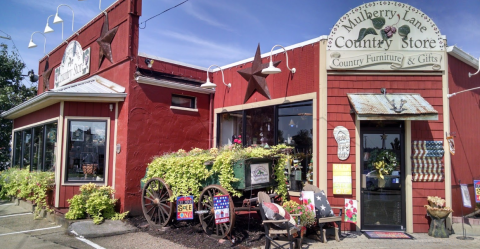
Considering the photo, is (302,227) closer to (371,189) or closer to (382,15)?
(371,189)

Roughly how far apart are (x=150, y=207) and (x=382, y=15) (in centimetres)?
718

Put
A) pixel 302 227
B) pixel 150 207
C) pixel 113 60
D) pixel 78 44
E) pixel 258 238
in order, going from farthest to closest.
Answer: pixel 78 44 → pixel 113 60 → pixel 150 207 → pixel 258 238 → pixel 302 227

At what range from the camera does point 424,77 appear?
7.78 m

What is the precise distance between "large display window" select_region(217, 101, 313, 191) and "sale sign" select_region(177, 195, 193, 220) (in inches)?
65.0

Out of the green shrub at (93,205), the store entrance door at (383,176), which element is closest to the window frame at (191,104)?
the green shrub at (93,205)

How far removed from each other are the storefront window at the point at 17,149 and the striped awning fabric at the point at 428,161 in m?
13.2

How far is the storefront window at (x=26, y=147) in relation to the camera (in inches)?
458

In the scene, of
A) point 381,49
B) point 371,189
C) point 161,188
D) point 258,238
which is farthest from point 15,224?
point 381,49

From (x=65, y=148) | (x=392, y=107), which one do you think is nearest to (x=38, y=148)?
(x=65, y=148)

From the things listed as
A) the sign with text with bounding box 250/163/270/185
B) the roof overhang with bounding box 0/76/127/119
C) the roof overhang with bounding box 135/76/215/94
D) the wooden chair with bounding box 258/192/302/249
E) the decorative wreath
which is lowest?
the wooden chair with bounding box 258/192/302/249

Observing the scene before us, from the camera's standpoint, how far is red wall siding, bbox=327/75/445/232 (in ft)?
24.5

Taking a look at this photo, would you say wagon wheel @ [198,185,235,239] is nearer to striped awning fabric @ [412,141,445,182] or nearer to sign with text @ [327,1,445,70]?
sign with text @ [327,1,445,70]

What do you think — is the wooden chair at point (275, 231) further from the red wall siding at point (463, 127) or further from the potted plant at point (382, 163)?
the red wall siding at point (463, 127)

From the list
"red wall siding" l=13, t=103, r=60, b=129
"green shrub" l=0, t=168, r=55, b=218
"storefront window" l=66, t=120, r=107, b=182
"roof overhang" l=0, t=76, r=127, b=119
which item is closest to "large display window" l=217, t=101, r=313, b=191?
"roof overhang" l=0, t=76, r=127, b=119
